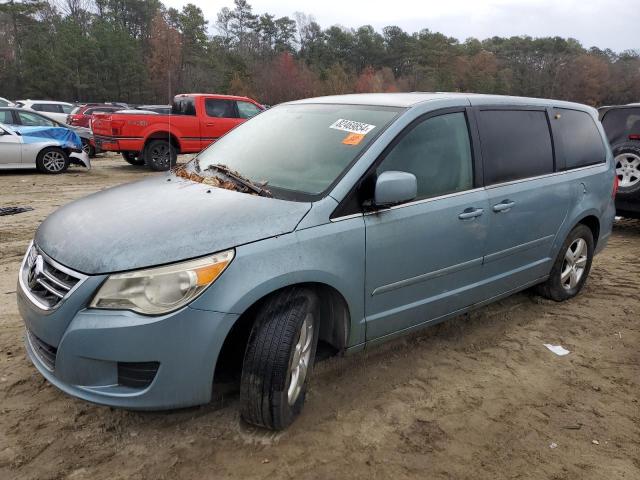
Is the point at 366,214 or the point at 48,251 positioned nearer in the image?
the point at 48,251

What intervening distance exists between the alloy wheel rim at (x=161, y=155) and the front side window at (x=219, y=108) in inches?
56.4

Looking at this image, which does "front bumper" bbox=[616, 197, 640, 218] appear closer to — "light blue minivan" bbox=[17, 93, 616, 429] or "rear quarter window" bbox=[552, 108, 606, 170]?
"rear quarter window" bbox=[552, 108, 606, 170]

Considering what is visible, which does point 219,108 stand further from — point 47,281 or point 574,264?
point 47,281

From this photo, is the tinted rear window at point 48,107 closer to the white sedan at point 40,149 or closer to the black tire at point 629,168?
the white sedan at point 40,149

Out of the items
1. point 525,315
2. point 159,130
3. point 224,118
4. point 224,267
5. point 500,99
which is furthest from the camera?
point 224,118

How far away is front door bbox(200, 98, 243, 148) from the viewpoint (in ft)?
42.9

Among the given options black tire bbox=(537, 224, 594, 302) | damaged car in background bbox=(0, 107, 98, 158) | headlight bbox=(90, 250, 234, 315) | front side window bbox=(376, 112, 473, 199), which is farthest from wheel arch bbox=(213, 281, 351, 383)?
damaged car in background bbox=(0, 107, 98, 158)

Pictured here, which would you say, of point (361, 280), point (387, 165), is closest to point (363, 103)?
point (387, 165)

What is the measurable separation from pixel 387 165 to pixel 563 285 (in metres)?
2.54

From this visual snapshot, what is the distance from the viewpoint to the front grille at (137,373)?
89.0 inches

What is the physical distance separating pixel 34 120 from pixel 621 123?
11.7 metres

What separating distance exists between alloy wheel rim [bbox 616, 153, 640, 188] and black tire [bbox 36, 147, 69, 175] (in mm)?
10992

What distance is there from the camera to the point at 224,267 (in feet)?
7.52

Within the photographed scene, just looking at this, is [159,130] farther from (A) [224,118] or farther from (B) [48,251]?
(B) [48,251]
